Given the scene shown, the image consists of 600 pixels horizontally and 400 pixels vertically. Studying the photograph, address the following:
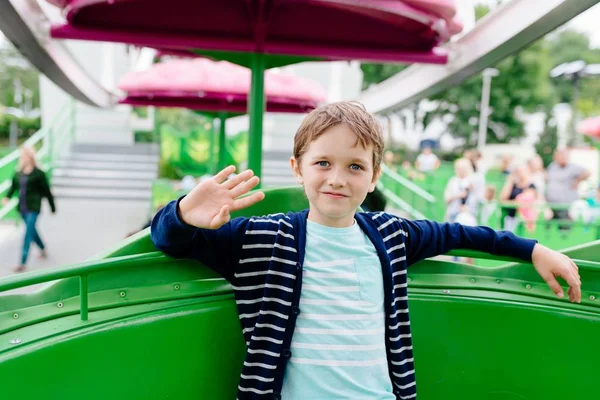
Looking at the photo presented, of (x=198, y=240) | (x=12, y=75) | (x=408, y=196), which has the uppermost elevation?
(x=12, y=75)

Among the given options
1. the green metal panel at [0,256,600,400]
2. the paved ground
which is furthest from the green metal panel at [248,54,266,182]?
the green metal panel at [0,256,600,400]

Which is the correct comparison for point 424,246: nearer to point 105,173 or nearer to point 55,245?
point 55,245

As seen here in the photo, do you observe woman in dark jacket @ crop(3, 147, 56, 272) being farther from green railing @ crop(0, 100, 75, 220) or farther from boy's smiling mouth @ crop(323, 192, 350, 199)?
boy's smiling mouth @ crop(323, 192, 350, 199)

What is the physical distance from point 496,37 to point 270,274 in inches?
126

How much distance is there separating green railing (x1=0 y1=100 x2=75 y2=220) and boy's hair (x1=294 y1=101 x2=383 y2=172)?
7.27 meters

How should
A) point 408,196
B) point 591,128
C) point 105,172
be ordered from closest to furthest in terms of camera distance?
point 408,196, point 105,172, point 591,128

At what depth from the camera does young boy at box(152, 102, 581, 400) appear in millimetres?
1523

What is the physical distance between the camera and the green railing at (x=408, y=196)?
24.6 ft

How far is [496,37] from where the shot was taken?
414cm

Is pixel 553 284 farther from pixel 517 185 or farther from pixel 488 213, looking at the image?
pixel 517 185

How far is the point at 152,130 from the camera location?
52.0 feet

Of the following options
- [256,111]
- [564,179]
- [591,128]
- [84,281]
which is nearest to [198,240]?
[84,281]

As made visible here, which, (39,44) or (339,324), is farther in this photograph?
(39,44)

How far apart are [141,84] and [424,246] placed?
19.1 feet
